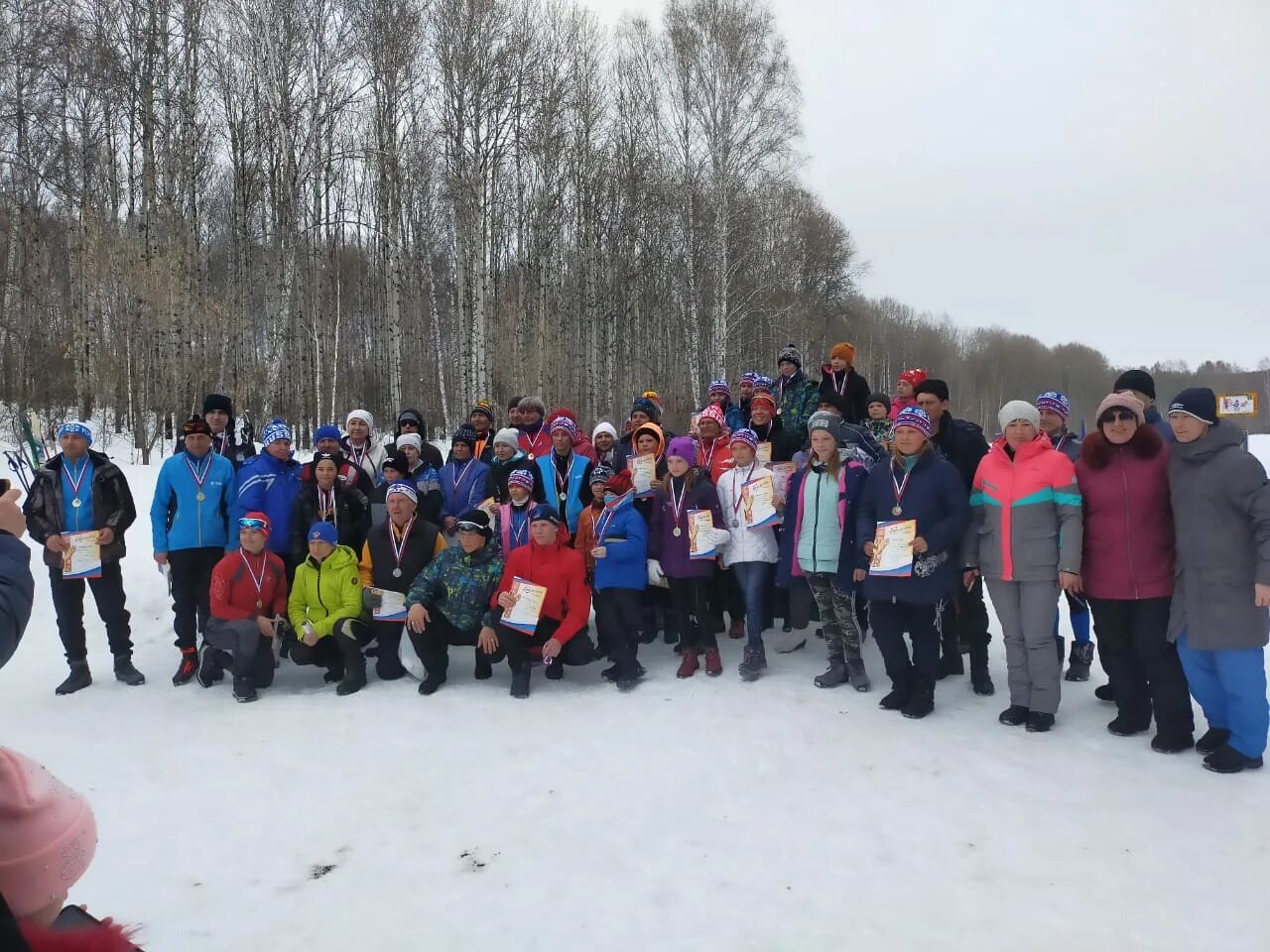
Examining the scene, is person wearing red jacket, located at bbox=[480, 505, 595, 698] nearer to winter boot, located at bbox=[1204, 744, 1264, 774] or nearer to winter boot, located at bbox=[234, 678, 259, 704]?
winter boot, located at bbox=[234, 678, 259, 704]

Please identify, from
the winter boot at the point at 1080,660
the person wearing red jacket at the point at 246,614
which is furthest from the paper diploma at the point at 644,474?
the winter boot at the point at 1080,660

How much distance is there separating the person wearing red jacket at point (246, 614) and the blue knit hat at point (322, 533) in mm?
414

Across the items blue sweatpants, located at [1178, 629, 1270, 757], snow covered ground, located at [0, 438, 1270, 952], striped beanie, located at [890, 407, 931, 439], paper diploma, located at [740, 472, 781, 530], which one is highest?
striped beanie, located at [890, 407, 931, 439]

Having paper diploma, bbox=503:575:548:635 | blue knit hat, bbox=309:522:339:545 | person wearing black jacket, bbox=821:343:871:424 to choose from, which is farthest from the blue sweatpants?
blue knit hat, bbox=309:522:339:545

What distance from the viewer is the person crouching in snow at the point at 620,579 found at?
6.13 m

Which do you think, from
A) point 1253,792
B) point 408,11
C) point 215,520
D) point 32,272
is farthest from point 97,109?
point 1253,792

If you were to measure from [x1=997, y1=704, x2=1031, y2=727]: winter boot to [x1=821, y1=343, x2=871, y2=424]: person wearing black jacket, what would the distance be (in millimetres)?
3074

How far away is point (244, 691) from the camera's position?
5852 millimetres

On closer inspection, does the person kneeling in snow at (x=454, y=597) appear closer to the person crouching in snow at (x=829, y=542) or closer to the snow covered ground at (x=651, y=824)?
the snow covered ground at (x=651, y=824)

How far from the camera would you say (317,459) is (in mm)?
6637

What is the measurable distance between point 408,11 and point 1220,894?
19.1 m

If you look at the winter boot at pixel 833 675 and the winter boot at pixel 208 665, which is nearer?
the winter boot at pixel 833 675

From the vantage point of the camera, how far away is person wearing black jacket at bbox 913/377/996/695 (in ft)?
18.4

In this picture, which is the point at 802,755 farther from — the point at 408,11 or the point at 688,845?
the point at 408,11
